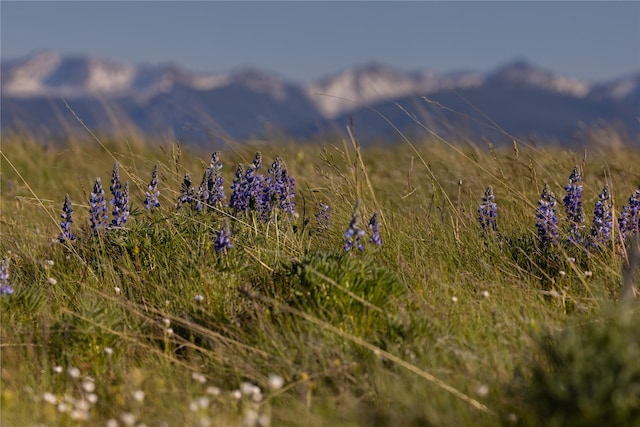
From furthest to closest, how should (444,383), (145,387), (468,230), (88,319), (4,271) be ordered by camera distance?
(468,230) < (4,271) < (88,319) < (145,387) < (444,383)

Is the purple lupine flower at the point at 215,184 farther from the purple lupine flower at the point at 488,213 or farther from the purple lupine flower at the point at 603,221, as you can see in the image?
the purple lupine flower at the point at 603,221

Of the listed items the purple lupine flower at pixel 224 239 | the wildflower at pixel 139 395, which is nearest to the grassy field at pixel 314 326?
the wildflower at pixel 139 395

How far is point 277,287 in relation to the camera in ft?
13.4

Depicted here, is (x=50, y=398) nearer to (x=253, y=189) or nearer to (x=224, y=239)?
(x=224, y=239)

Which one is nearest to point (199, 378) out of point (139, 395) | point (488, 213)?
point (139, 395)

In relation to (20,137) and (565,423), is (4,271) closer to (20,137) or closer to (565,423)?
(565,423)

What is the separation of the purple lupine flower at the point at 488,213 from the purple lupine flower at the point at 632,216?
2.49ft

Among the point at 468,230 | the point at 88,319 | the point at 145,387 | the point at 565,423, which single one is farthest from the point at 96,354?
→ the point at 468,230

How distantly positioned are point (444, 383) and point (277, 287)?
1331 mm

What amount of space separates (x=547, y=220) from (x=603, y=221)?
363mm

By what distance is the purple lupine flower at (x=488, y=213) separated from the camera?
4.75 m

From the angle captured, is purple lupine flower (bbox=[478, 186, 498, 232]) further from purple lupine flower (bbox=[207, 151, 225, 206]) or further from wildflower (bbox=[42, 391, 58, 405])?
wildflower (bbox=[42, 391, 58, 405])

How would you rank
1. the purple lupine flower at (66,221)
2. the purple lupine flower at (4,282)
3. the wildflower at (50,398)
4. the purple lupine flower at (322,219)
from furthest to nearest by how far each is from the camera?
the purple lupine flower at (322,219) → the purple lupine flower at (66,221) → the purple lupine flower at (4,282) → the wildflower at (50,398)

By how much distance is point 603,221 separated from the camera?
4637 millimetres
